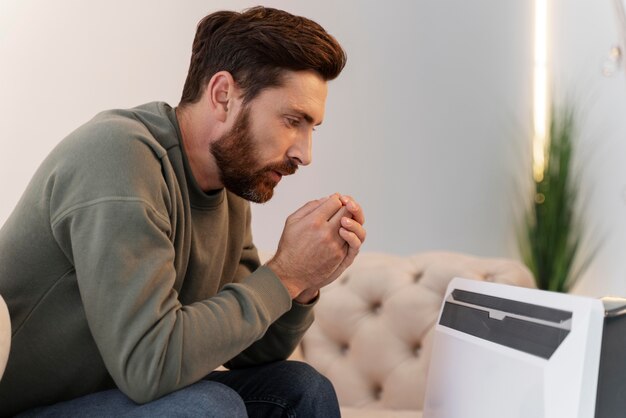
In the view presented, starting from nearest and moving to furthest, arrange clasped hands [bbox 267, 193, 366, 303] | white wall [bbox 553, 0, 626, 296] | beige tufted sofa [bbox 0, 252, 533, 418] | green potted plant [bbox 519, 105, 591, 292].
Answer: clasped hands [bbox 267, 193, 366, 303], beige tufted sofa [bbox 0, 252, 533, 418], white wall [bbox 553, 0, 626, 296], green potted plant [bbox 519, 105, 591, 292]

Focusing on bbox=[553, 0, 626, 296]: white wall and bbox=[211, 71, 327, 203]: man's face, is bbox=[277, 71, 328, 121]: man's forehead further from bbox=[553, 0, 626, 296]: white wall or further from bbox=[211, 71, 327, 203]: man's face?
bbox=[553, 0, 626, 296]: white wall

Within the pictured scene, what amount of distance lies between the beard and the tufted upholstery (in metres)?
0.67

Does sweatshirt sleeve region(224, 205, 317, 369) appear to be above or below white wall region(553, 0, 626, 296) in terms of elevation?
below

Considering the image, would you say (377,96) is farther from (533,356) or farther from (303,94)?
(533,356)

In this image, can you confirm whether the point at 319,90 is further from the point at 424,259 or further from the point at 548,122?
the point at 548,122

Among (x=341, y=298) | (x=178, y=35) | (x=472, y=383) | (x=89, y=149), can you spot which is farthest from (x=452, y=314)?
(x=178, y=35)

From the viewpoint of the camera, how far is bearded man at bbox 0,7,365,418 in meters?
0.96

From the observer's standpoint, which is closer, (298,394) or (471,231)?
(298,394)

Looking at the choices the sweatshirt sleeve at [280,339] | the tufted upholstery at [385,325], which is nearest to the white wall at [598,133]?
the tufted upholstery at [385,325]

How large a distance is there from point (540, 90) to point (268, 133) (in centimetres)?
210

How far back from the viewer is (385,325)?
1808 millimetres

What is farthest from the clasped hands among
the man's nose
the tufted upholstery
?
the tufted upholstery

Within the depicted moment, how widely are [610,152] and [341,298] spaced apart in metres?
1.36

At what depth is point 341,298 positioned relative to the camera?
1846mm
